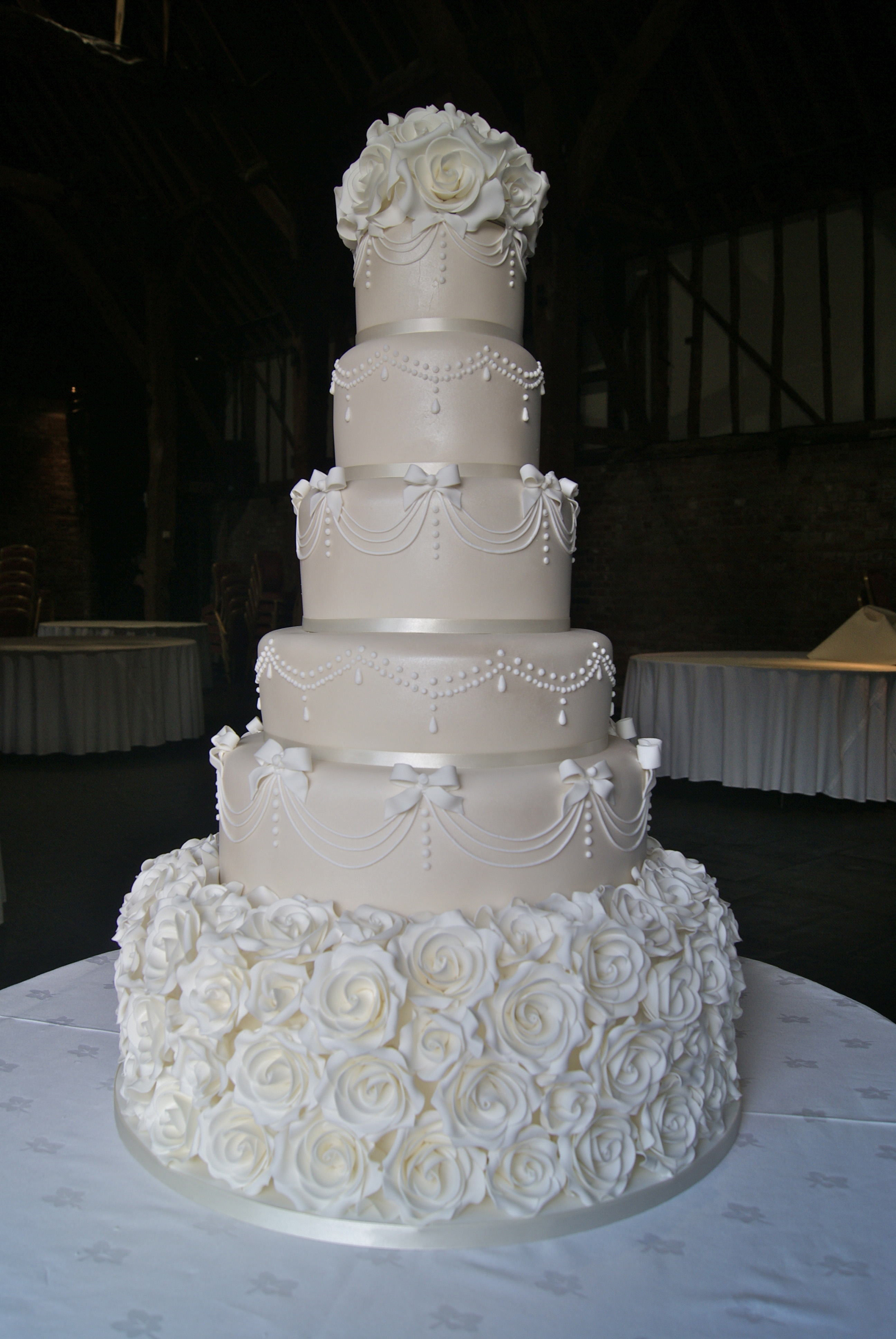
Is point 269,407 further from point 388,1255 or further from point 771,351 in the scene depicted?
point 388,1255

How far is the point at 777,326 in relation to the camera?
9.13 m

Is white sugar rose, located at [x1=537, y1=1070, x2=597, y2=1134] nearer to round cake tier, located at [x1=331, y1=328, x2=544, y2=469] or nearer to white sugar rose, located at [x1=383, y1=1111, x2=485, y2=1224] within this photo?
white sugar rose, located at [x1=383, y1=1111, x2=485, y2=1224]

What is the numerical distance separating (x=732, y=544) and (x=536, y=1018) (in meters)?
8.62

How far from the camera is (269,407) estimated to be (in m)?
15.3

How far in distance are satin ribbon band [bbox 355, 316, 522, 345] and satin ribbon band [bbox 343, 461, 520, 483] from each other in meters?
0.23

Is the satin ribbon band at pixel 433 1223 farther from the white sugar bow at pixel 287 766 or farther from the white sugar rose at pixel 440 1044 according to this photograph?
the white sugar bow at pixel 287 766

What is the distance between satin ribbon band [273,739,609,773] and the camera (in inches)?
60.6

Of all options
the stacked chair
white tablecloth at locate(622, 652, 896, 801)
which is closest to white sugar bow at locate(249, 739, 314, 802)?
white tablecloth at locate(622, 652, 896, 801)

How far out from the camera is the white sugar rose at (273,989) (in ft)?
4.47

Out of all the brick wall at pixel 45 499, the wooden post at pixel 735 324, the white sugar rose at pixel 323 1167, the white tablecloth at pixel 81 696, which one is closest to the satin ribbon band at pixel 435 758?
the white sugar rose at pixel 323 1167

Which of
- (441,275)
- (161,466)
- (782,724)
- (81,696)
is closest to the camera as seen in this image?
(441,275)

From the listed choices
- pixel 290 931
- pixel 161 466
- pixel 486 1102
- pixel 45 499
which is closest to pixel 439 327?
pixel 290 931

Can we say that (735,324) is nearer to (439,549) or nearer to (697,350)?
(697,350)

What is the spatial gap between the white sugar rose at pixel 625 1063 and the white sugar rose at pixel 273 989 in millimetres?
410
